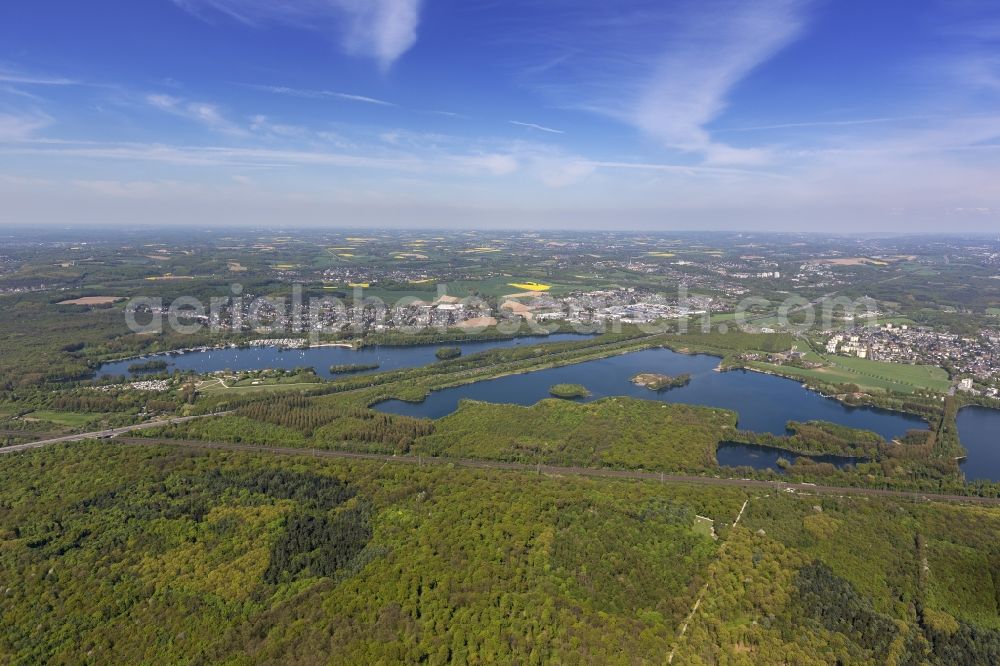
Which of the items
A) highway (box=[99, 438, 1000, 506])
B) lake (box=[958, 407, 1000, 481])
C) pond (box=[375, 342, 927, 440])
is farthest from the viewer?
pond (box=[375, 342, 927, 440])

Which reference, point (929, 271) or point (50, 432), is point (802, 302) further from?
point (50, 432)

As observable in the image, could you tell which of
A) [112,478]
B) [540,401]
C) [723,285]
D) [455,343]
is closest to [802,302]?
[723,285]

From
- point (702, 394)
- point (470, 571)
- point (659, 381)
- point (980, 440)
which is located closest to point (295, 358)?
point (659, 381)

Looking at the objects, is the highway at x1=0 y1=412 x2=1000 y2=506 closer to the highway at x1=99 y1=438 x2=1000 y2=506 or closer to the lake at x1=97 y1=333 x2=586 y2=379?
the highway at x1=99 y1=438 x2=1000 y2=506

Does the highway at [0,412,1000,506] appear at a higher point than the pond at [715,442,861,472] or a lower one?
higher

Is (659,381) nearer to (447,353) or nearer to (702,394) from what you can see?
(702,394)

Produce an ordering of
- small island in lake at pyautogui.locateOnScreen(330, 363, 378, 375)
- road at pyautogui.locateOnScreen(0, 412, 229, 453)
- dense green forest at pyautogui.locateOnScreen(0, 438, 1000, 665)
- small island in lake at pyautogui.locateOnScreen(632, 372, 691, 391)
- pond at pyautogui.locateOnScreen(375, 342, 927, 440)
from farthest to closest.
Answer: small island in lake at pyautogui.locateOnScreen(330, 363, 378, 375), small island in lake at pyautogui.locateOnScreen(632, 372, 691, 391), pond at pyautogui.locateOnScreen(375, 342, 927, 440), road at pyautogui.locateOnScreen(0, 412, 229, 453), dense green forest at pyautogui.locateOnScreen(0, 438, 1000, 665)

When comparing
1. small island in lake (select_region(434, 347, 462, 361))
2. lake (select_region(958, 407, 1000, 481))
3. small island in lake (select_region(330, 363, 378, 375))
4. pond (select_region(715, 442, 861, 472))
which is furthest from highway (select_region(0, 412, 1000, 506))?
small island in lake (select_region(434, 347, 462, 361))
